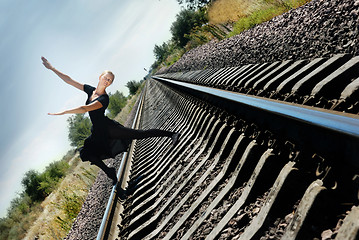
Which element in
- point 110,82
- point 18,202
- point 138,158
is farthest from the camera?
point 18,202

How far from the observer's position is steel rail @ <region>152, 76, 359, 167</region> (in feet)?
4.74

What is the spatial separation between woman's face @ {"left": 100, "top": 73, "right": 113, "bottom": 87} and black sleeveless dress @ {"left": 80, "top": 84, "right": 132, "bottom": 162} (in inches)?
10.4

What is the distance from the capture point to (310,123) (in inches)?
68.3

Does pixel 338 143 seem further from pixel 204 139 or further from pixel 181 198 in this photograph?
pixel 204 139

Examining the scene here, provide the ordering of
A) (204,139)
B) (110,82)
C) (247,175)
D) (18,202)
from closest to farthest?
1. (247,175)
2. (204,139)
3. (110,82)
4. (18,202)

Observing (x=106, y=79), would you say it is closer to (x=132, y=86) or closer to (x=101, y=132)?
(x=101, y=132)

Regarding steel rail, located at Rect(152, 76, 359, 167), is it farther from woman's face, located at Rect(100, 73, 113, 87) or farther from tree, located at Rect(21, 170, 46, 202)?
tree, located at Rect(21, 170, 46, 202)

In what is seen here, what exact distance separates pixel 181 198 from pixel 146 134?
2271 millimetres

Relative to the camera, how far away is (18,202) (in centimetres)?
3275

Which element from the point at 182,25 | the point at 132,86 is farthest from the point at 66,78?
the point at 132,86

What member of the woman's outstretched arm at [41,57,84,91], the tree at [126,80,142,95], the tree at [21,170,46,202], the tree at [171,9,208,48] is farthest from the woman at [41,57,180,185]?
the tree at [126,80,142,95]

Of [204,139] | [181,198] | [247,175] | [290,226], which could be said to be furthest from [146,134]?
[290,226]

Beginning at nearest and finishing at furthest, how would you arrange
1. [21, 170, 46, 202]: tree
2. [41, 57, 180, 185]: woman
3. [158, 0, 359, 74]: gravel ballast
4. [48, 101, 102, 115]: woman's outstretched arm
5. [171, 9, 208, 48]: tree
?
[158, 0, 359, 74]: gravel ballast, [48, 101, 102, 115]: woman's outstretched arm, [41, 57, 180, 185]: woman, [171, 9, 208, 48]: tree, [21, 170, 46, 202]: tree

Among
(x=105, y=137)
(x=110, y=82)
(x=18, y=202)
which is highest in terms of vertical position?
(x=18, y=202)
